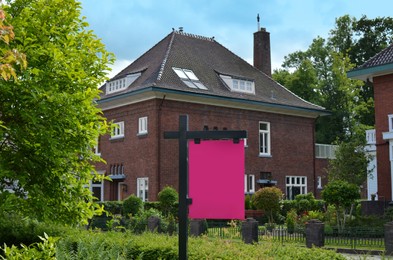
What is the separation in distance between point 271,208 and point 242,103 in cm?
1033

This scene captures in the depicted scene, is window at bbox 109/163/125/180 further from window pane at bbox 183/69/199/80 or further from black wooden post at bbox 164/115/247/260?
black wooden post at bbox 164/115/247/260

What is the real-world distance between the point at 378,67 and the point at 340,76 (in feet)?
97.7

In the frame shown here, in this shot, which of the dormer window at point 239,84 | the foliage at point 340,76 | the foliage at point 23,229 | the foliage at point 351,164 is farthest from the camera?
the foliage at point 340,76

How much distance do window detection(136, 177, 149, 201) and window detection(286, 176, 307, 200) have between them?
1106 centimetres

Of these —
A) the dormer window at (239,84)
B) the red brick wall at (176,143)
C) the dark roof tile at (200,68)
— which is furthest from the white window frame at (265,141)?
the dormer window at (239,84)

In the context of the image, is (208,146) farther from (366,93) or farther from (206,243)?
(366,93)

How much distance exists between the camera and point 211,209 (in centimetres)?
711

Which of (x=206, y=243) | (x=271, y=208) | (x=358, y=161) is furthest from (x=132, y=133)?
(x=206, y=243)

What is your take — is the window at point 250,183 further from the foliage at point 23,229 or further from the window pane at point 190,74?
the foliage at point 23,229

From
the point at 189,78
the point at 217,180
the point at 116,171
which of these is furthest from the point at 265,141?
the point at 217,180

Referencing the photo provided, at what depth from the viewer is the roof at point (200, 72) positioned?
36.8 metres

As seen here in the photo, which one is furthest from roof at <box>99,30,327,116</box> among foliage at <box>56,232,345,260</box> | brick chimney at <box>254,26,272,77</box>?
foliage at <box>56,232,345,260</box>

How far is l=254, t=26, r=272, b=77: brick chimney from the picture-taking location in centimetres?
4600

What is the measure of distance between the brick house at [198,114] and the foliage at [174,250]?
24401mm
